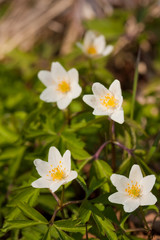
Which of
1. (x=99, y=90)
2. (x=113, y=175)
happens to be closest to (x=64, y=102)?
(x=99, y=90)

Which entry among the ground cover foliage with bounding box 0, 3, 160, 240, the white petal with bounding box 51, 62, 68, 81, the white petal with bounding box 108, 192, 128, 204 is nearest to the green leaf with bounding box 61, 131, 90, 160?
the ground cover foliage with bounding box 0, 3, 160, 240

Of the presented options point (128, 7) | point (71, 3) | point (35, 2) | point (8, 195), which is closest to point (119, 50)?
point (128, 7)

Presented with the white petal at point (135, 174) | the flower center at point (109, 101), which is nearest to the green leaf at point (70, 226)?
the white petal at point (135, 174)

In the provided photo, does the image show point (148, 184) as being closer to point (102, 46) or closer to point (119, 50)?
point (102, 46)

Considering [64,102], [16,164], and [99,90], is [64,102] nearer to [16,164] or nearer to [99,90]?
[99,90]

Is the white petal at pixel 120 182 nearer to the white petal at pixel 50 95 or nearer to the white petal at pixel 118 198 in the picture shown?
the white petal at pixel 118 198

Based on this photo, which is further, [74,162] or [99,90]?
[74,162]

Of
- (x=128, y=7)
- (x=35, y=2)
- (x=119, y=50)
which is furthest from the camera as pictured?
(x=35, y=2)
